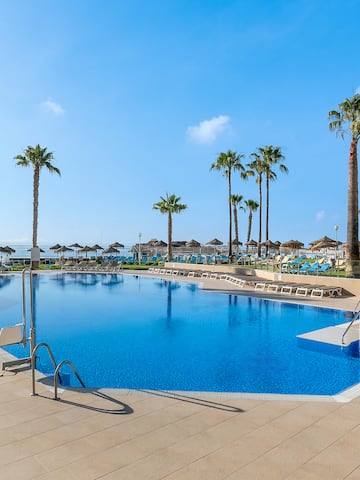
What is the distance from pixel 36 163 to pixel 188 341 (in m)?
23.4

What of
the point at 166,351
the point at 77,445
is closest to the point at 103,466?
the point at 77,445

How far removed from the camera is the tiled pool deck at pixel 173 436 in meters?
3.06

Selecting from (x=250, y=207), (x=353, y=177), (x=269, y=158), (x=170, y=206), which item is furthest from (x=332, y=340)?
(x=250, y=207)

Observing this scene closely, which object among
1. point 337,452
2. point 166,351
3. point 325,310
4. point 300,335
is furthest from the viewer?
point 325,310

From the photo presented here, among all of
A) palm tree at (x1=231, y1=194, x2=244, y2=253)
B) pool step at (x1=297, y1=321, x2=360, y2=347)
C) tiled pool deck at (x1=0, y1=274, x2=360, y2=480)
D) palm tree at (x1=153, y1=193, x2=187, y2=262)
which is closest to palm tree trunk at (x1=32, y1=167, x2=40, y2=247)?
palm tree at (x1=153, y1=193, x2=187, y2=262)

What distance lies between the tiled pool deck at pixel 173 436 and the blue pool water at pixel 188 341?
1595 millimetres

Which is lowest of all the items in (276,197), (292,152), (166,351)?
(166,351)

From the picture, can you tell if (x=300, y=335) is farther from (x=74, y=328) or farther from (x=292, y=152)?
(x=292, y=152)

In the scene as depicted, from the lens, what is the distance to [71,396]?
15.5 ft

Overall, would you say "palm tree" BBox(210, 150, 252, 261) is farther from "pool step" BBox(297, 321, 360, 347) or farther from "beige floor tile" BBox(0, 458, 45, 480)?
"beige floor tile" BBox(0, 458, 45, 480)

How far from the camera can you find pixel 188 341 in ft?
30.0

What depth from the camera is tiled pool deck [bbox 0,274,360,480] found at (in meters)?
3.06

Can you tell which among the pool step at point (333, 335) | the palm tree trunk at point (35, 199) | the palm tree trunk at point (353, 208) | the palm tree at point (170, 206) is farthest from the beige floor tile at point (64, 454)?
the palm tree trunk at point (35, 199)

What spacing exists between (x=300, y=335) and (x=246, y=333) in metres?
1.41
